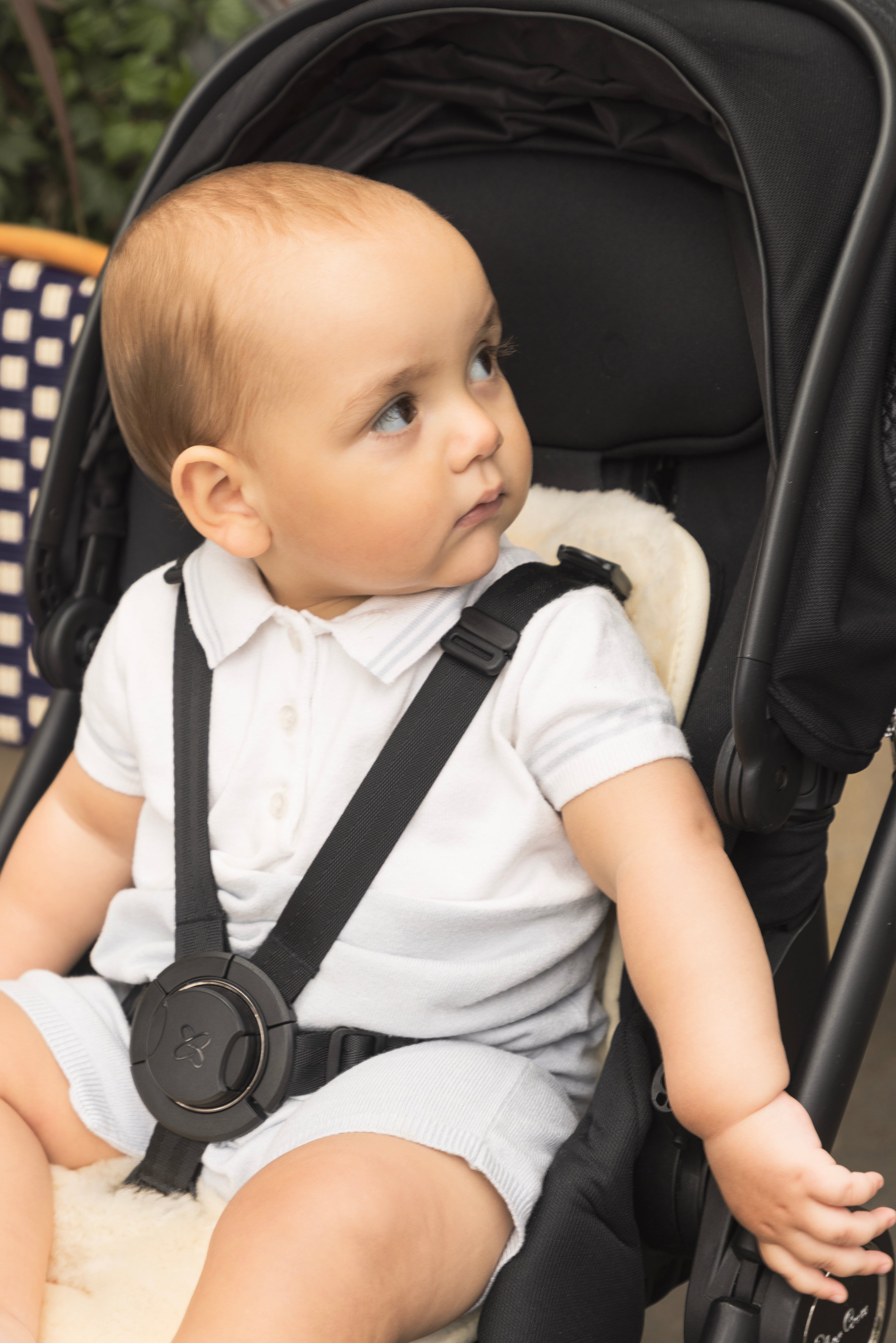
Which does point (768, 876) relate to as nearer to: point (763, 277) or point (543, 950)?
point (543, 950)

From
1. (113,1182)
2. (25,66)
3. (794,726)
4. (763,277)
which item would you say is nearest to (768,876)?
(794,726)

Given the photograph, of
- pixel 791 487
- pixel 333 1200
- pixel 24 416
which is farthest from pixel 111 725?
pixel 24 416

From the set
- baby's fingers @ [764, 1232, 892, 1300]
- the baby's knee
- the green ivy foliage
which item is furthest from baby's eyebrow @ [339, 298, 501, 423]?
the green ivy foliage

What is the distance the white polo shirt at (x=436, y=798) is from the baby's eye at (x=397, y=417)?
140mm

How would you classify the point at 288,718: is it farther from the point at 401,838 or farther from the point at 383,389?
the point at 383,389

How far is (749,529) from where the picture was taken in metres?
1.02

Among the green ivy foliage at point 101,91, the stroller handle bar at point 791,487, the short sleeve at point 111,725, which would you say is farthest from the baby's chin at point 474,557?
the green ivy foliage at point 101,91

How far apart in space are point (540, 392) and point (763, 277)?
13.6 inches

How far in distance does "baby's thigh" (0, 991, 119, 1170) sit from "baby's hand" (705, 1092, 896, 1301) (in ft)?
1.58

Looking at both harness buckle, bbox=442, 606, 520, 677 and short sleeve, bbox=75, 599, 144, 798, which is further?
short sleeve, bbox=75, 599, 144, 798

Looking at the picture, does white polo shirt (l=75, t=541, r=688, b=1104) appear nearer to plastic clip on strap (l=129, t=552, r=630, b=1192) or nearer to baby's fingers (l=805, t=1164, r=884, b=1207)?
plastic clip on strap (l=129, t=552, r=630, b=1192)

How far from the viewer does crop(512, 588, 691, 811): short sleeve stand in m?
0.82

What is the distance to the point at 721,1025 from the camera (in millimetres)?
735

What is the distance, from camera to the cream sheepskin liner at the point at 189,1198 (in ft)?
2.52
